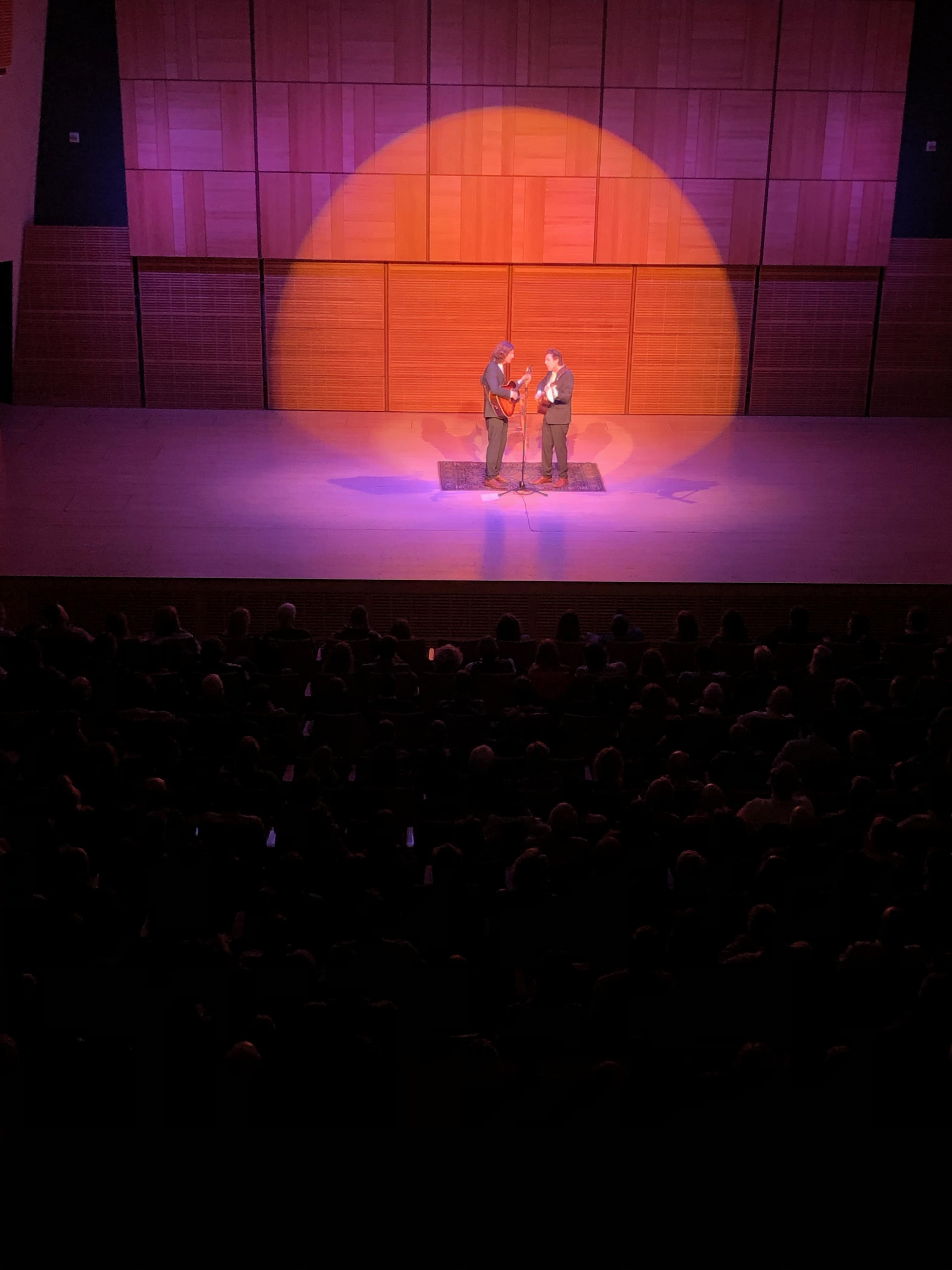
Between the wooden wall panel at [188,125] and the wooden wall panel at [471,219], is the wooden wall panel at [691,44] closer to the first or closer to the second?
the wooden wall panel at [471,219]

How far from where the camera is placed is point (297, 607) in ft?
27.7

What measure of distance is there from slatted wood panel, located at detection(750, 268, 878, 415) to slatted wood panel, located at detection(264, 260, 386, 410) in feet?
12.6

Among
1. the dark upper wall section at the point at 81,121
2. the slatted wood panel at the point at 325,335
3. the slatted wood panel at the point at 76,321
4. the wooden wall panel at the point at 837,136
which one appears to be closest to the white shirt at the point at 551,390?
the slatted wood panel at the point at 325,335

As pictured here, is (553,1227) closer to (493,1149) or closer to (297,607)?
(493,1149)

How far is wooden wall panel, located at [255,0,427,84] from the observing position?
38.7 ft

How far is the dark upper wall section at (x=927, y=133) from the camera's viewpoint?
12.5 metres

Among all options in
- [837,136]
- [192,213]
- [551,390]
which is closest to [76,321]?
[192,213]

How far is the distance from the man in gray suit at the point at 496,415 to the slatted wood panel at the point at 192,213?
10.6ft

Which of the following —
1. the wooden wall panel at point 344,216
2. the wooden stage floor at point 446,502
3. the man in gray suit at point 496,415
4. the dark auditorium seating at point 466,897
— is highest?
the wooden wall panel at point 344,216

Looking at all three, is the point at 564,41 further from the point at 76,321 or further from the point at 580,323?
the point at 76,321

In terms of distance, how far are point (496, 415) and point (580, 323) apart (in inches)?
106

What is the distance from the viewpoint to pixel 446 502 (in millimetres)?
10328

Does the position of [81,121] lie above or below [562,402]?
above

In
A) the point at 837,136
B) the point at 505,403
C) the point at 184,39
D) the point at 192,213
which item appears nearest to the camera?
the point at 505,403
